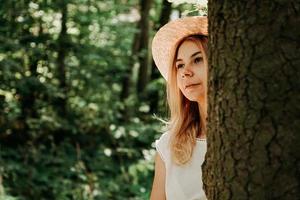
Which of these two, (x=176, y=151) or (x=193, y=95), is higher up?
(x=193, y=95)

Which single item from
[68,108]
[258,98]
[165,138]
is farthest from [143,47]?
[258,98]

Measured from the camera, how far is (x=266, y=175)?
1296 millimetres

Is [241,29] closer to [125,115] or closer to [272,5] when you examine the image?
[272,5]

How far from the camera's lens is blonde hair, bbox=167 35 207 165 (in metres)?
2.64

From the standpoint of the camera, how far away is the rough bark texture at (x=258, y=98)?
1.27 metres

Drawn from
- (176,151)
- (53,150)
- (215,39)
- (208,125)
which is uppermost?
(215,39)

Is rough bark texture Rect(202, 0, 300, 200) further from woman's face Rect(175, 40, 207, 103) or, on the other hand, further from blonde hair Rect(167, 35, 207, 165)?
blonde hair Rect(167, 35, 207, 165)

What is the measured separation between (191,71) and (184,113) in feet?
0.99

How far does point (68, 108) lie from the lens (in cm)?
863

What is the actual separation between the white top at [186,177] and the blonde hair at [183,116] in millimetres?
55

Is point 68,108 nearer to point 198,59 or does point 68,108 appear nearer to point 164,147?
point 164,147

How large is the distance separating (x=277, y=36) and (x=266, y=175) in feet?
1.21

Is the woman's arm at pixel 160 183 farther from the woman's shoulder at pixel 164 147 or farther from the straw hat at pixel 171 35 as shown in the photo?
the straw hat at pixel 171 35

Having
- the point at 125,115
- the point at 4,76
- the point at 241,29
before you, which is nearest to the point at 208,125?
the point at 241,29
